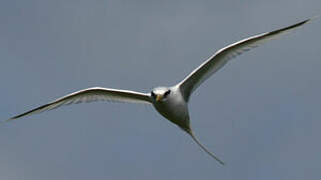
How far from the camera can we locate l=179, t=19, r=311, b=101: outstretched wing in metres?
38.6

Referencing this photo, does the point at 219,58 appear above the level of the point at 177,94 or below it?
above

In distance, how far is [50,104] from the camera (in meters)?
41.7

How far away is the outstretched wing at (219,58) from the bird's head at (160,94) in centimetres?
137

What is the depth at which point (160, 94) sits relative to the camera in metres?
38.5

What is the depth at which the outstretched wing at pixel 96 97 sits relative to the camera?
41594 mm

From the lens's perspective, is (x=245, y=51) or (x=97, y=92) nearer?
(x=245, y=51)

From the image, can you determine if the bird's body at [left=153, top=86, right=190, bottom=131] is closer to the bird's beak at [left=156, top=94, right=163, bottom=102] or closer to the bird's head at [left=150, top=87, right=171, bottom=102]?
the bird's head at [left=150, top=87, right=171, bottom=102]

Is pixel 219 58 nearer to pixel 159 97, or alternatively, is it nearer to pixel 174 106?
pixel 174 106

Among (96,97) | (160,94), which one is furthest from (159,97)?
(96,97)

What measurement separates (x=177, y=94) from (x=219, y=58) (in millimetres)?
2104

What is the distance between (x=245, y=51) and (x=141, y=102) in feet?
17.2

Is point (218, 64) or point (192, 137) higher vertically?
point (218, 64)

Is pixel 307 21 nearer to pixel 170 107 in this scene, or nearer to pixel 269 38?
pixel 269 38

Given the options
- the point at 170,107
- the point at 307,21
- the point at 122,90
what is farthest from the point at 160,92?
the point at 307,21
